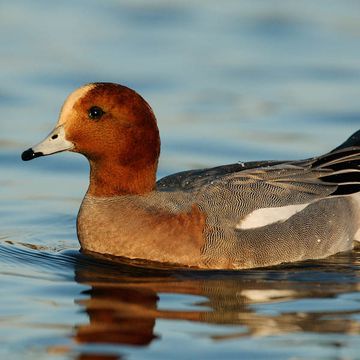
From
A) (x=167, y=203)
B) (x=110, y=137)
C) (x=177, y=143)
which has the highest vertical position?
(x=177, y=143)

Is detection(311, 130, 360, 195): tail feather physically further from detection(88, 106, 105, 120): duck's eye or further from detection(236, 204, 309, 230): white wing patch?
detection(88, 106, 105, 120): duck's eye

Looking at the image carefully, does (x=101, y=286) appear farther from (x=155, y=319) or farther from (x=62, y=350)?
(x=62, y=350)

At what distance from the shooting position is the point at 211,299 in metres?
7.98

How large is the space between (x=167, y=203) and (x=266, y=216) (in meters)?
0.70

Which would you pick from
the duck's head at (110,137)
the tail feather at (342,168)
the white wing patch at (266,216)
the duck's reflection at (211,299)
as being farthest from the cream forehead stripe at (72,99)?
the tail feather at (342,168)

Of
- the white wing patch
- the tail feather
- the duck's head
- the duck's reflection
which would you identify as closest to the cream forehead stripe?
the duck's head

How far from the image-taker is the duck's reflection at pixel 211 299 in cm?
729

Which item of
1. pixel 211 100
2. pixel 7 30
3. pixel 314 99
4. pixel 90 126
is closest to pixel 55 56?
pixel 7 30

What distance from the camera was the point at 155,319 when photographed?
7512 millimetres

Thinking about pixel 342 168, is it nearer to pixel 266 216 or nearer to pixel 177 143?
pixel 266 216

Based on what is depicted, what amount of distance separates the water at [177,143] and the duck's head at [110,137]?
650 millimetres

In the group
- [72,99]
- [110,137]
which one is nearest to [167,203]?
[110,137]

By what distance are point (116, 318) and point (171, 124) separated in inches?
203

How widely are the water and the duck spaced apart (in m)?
0.17
